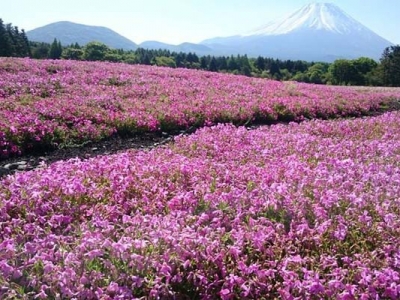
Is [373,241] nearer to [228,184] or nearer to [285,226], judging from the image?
[285,226]

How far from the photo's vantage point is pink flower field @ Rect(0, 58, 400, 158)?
12.2 meters

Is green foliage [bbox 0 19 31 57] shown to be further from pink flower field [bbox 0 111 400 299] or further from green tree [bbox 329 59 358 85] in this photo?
pink flower field [bbox 0 111 400 299]

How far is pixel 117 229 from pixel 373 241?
9.72 ft

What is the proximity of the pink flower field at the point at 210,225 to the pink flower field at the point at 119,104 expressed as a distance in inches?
170

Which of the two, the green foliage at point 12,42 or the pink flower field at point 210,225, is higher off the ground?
the green foliage at point 12,42

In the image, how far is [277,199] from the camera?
584 cm

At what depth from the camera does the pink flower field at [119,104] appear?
40.0 feet

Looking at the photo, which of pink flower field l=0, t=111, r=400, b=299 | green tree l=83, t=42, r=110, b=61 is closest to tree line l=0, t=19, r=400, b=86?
green tree l=83, t=42, r=110, b=61

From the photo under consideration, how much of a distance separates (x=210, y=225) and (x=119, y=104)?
11159mm

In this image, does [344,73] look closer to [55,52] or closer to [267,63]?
[267,63]

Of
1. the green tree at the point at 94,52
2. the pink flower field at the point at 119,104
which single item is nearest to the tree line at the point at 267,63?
the green tree at the point at 94,52

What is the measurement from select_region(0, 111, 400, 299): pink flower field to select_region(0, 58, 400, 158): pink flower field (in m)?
4.31

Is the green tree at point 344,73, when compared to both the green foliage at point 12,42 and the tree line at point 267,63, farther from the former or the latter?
the green foliage at point 12,42

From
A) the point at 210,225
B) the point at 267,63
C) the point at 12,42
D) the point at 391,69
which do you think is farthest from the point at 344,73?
the point at 210,225
